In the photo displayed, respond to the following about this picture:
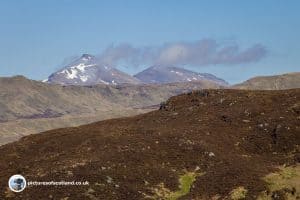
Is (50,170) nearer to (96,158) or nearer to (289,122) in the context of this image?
(96,158)

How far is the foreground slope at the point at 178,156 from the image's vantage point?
5084 cm

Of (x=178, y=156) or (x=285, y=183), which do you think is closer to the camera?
(x=285, y=183)

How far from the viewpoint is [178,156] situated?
59188mm

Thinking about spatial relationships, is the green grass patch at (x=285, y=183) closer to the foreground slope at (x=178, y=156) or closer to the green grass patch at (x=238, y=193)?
the foreground slope at (x=178, y=156)

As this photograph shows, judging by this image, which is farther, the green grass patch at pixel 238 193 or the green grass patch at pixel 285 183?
the green grass patch at pixel 238 193

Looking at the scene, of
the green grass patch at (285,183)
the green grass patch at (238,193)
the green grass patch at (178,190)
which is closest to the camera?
the green grass patch at (285,183)

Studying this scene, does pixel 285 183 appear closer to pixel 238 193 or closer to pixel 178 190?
pixel 238 193

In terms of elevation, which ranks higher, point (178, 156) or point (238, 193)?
point (178, 156)

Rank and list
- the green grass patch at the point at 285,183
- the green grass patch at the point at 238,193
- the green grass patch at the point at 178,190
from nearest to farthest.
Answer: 1. the green grass patch at the point at 285,183
2. the green grass patch at the point at 238,193
3. the green grass patch at the point at 178,190

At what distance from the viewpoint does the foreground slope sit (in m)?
50.8

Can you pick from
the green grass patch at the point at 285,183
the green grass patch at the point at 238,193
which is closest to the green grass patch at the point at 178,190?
the green grass patch at the point at 238,193

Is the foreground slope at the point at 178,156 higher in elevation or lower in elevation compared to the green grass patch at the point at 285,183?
higher

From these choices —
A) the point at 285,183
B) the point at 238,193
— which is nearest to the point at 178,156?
the point at 238,193

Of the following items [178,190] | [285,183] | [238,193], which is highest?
[285,183]
